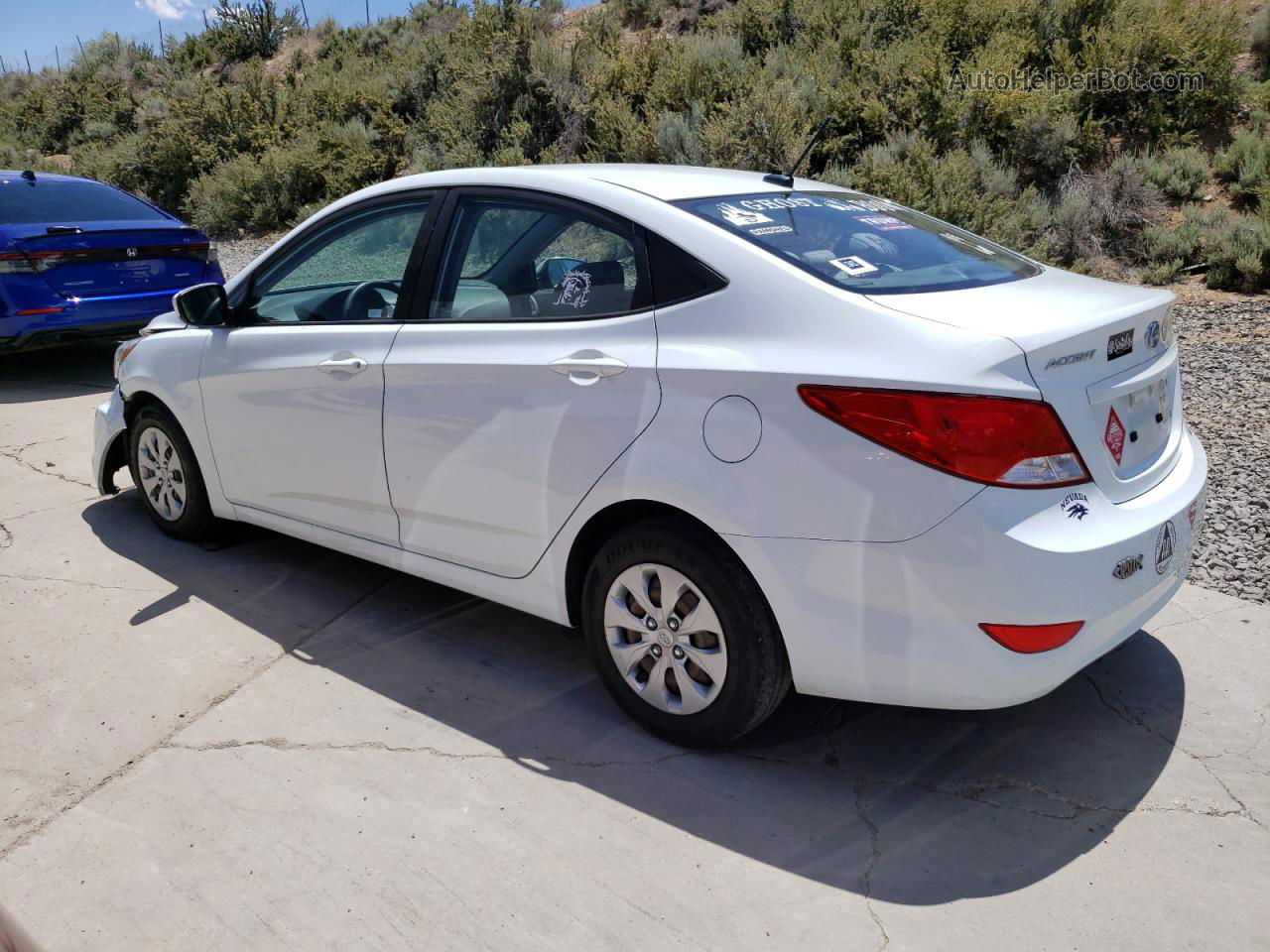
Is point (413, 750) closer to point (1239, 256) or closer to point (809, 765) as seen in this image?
point (809, 765)

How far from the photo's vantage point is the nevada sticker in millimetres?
2924

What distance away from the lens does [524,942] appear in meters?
2.64

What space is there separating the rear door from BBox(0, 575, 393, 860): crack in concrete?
0.69 meters

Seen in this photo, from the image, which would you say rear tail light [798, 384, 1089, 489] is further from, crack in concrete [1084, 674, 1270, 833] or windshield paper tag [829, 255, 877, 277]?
crack in concrete [1084, 674, 1270, 833]

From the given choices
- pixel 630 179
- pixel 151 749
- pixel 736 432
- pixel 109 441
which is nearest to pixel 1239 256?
pixel 630 179

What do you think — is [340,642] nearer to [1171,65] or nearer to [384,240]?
[384,240]

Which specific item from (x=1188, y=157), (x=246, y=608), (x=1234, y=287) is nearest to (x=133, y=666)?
(x=246, y=608)

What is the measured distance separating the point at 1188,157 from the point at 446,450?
392 inches

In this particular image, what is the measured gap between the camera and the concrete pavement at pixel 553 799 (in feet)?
8.89

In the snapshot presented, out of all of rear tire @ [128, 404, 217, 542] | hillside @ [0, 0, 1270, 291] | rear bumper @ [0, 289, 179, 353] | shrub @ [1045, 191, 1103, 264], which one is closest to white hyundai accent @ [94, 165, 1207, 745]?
rear tire @ [128, 404, 217, 542]

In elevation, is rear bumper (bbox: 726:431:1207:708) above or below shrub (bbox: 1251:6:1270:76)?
below

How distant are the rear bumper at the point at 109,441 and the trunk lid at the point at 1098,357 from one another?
12.8 feet

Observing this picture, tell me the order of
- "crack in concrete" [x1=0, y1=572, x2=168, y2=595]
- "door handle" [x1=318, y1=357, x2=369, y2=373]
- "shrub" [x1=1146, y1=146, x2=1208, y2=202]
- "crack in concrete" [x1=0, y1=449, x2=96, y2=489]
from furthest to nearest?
"shrub" [x1=1146, y1=146, x2=1208, y2=202], "crack in concrete" [x1=0, y1=449, x2=96, y2=489], "crack in concrete" [x1=0, y1=572, x2=168, y2=595], "door handle" [x1=318, y1=357, x2=369, y2=373]

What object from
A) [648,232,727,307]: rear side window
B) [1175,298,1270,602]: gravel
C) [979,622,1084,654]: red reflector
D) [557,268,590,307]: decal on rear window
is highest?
[648,232,727,307]: rear side window
